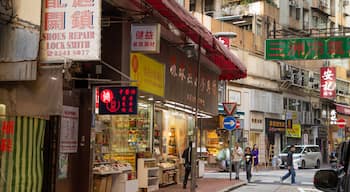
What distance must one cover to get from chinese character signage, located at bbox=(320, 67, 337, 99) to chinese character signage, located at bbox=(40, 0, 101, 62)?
3974cm

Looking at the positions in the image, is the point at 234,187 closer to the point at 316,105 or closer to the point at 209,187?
the point at 209,187

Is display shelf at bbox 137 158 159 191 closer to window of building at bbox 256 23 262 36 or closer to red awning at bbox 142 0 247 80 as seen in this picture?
red awning at bbox 142 0 247 80

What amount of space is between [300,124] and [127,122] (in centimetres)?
3368

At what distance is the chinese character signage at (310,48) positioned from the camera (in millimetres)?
24438

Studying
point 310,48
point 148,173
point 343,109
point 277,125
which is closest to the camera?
Answer: point 148,173

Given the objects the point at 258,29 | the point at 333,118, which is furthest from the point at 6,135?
the point at 333,118

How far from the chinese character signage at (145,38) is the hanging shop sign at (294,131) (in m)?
33.6

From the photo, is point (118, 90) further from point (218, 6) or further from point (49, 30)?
point (218, 6)

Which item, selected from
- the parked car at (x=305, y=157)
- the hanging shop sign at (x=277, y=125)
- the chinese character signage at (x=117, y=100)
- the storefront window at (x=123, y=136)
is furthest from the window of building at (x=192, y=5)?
the chinese character signage at (x=117, y=100)

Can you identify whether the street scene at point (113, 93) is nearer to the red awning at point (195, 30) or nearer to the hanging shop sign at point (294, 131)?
the red awning at point (195, 30)

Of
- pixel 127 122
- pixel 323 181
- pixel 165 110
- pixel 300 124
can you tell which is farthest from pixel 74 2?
pixel 300 124

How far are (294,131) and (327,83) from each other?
522cm

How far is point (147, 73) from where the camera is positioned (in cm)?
1389

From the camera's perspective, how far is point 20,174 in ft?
30.0
